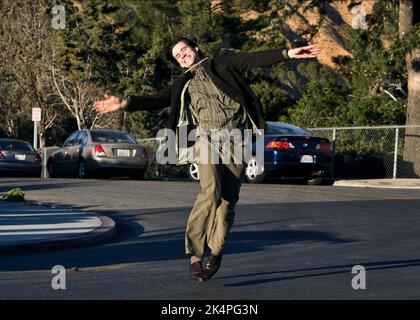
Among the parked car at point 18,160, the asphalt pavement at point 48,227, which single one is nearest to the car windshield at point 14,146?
the parked car at point 18,160

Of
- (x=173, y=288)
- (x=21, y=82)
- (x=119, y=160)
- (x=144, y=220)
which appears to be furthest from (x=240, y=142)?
(x=21, y=82)

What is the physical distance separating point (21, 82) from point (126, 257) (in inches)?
1636

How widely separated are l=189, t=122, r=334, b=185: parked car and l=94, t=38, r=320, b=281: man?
1495 centimetres

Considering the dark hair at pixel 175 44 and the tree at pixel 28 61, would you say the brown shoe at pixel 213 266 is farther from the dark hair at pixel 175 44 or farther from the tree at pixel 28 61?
the tree at pixel 28 61

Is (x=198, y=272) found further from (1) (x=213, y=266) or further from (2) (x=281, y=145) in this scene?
(2) (x=281, y=145)

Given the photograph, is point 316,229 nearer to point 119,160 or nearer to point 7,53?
point 119,160

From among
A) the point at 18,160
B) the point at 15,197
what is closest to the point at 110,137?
the point at 18,160

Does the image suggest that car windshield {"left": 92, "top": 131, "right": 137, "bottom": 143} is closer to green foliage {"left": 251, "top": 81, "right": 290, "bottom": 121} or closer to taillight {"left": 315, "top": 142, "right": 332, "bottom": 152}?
taillight {"left": 315, "top": 142, "right": 332, "bottom": 152}

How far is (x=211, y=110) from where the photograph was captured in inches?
362

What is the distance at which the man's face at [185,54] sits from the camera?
9.40 meters

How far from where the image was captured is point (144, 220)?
1587 cm

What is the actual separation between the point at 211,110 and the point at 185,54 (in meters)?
0.56

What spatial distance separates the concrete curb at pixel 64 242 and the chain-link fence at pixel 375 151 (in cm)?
1599

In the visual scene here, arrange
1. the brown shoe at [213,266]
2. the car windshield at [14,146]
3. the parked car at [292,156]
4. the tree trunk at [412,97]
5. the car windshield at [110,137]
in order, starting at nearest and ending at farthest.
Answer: the brown shoe at [213,266], the parked car at [292,156], the car windshield at [110,137], the tree trunk at [412,97], the car windshield at [14,146]
